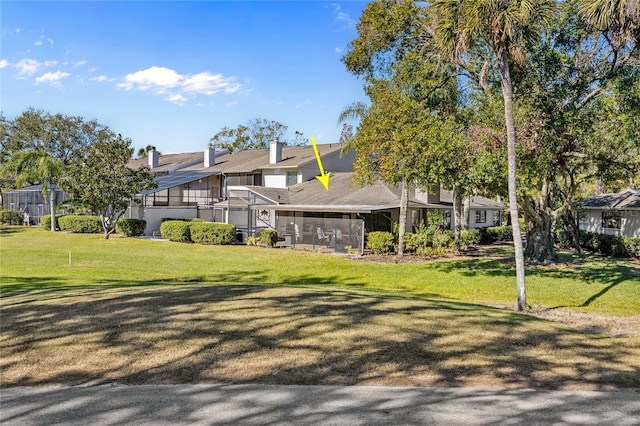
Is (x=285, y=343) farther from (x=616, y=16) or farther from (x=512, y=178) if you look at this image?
(x=616, y=16)

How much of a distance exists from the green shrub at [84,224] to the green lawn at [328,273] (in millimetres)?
10586

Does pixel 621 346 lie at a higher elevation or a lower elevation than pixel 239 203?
lower

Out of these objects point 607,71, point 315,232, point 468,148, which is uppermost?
point 607,71

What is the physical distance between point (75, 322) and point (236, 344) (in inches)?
111

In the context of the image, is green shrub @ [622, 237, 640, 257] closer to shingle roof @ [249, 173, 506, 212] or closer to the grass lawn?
shingle roof @ [249, 173, 506, 212]

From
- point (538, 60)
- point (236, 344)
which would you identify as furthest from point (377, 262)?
point (236, 344)

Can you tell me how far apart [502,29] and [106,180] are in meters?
26.2

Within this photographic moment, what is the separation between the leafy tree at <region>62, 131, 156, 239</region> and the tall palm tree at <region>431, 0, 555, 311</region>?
24.0 meters

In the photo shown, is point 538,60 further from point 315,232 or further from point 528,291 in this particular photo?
point 315,232

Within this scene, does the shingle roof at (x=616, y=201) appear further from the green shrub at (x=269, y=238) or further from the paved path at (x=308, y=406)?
the paved path at (x=308, y=406)

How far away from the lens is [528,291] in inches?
639

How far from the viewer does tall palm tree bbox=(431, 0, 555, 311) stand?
38.9 feet

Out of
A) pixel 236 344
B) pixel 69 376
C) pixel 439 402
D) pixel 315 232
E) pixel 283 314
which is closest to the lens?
pixel 439 402

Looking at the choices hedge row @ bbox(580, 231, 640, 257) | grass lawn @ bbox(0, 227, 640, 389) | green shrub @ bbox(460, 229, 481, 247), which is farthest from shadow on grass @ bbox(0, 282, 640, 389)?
hedge row @ bbox(580, 231, 640, 257)
